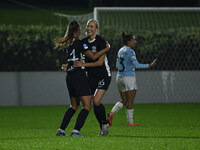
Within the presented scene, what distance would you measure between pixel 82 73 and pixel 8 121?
16.2 feet

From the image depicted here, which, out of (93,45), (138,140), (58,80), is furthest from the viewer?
(58,80)

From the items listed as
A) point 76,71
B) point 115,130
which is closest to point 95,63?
point 76,71

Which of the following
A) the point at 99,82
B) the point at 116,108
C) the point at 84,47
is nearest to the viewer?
the point at 84,47

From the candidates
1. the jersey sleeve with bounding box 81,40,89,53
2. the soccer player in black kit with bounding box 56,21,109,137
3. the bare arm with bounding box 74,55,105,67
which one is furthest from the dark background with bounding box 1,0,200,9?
the soccer player in black kit with bounding box 56,21,109,137

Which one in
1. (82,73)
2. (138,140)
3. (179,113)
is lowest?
(179,113)

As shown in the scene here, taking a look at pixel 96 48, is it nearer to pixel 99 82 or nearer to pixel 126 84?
pixel 99 82

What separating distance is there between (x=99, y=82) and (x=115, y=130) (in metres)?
1.57

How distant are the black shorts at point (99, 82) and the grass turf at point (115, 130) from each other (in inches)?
31.4

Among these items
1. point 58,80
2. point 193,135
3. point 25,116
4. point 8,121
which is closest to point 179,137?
point 193,135

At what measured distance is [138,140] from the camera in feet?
33.0

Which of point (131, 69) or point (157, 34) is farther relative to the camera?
point (157, 34)

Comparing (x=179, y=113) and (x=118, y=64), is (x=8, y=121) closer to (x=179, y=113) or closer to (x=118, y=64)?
(x=118, y=64)

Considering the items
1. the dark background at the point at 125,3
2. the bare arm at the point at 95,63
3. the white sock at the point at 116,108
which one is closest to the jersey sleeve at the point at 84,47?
the bare arm at the point at 95,63

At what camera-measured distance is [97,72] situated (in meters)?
11.1
